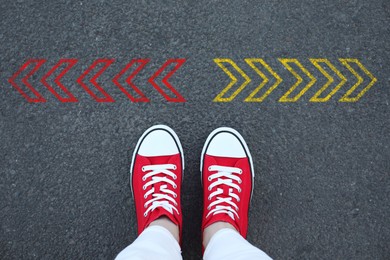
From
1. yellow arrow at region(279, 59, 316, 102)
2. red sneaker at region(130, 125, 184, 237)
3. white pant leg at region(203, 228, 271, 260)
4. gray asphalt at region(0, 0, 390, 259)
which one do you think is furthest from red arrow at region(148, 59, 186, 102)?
white pant leg at region(203, 228, 271, 260)

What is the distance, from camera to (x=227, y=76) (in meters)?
1.50

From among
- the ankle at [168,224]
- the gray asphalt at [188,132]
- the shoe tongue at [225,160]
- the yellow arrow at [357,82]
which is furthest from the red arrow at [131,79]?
the yellow arrow at [357,82]

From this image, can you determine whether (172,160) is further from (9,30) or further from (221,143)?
(9,30)

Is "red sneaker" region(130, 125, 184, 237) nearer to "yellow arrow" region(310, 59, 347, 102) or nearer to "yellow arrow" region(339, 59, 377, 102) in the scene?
"yellow arrow" region(310, 59, 347, 102)

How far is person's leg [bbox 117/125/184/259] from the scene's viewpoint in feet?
4.55

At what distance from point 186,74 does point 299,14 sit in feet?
1.89

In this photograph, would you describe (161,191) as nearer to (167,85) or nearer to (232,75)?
(167,85)

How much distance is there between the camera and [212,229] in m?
1.38

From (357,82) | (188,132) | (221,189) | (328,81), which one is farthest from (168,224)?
(357,82)

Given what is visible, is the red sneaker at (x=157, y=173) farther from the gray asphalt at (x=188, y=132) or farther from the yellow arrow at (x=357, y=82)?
the yellow arrow at (x=357, y=82)

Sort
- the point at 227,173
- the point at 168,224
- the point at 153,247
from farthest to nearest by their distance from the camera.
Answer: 1. the point at 227,173
2. the point at 168,224
3. the point at 153,247

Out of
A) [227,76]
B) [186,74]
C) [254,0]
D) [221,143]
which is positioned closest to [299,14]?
[254,0]

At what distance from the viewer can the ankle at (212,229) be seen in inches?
53.8

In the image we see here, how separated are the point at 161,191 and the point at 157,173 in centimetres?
8
